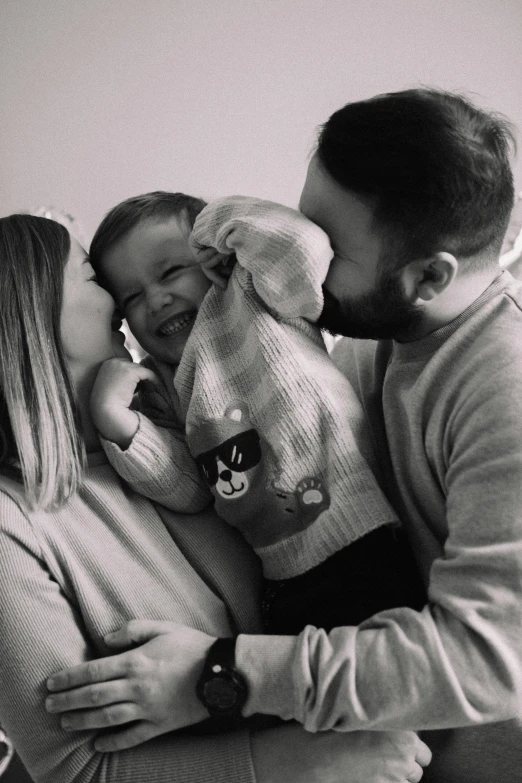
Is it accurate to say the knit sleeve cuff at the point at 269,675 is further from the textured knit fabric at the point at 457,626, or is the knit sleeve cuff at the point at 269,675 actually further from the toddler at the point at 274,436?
the toddler at the point at 274,436

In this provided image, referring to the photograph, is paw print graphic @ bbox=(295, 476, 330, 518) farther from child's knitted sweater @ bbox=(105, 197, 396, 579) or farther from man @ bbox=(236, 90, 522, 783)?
man @ bbox=(236, 90, 522, 783)

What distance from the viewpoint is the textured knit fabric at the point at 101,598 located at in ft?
2.86

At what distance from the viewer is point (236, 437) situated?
0.99m

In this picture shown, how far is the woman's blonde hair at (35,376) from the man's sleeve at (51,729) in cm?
12

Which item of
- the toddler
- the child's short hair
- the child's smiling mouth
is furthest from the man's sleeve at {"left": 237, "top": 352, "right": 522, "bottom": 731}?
the child's short hair

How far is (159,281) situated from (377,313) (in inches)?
15.6

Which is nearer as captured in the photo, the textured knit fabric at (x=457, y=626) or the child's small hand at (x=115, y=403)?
the textured knit fabric at (x=457, y=626)

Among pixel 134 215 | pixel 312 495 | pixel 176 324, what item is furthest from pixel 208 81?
pixel 312 495

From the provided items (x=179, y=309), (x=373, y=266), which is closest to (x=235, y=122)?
(x=179, y=309)

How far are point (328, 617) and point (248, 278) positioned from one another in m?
0.48

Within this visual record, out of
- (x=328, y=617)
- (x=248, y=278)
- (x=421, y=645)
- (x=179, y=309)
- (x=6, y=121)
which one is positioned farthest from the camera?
(x=6, y=121)

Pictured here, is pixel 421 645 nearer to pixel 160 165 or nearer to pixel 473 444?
pixel 473 444

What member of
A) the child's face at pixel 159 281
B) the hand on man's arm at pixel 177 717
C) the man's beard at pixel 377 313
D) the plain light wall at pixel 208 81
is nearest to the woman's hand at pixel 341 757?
the hand on man's arm at pixel 177 717

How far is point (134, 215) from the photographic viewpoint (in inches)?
47.6
